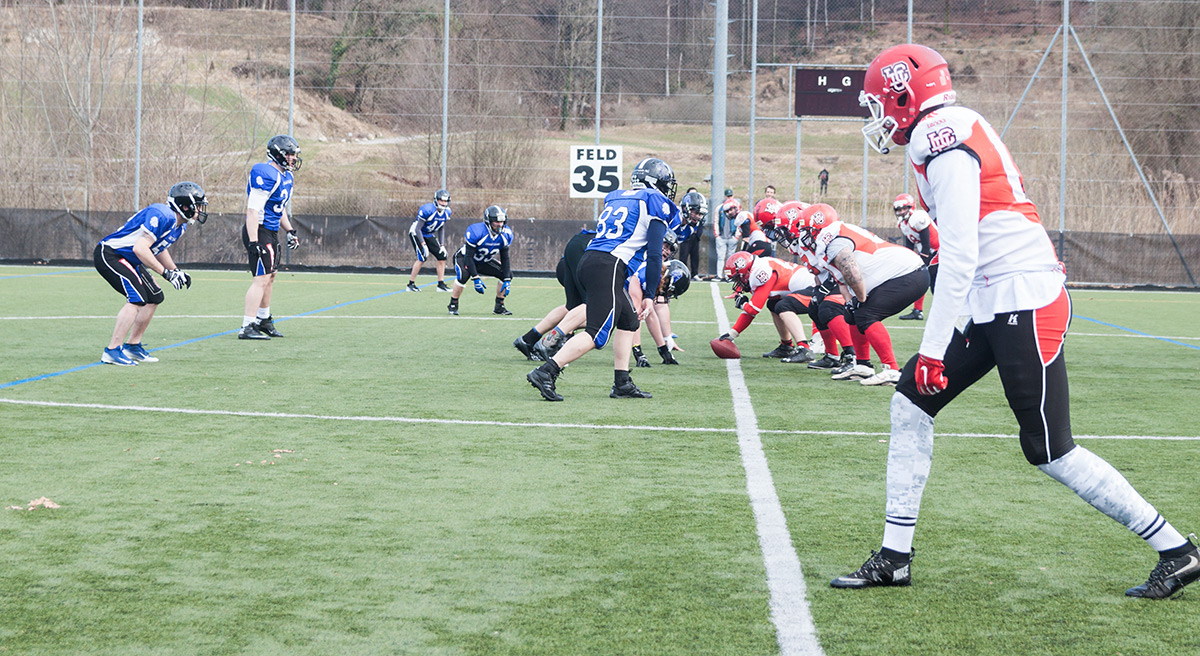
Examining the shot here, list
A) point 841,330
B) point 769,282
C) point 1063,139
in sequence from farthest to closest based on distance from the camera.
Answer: point 1063,139 → point 769,282 → point 841,330

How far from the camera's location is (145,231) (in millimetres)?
10805

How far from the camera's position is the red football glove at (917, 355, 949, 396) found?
4156 mm

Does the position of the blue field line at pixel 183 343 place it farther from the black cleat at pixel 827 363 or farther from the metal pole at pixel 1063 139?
the metal pole at pixel 1063 139

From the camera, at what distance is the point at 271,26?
107ft

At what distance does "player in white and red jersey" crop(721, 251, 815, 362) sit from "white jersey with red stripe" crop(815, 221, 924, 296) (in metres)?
1.32

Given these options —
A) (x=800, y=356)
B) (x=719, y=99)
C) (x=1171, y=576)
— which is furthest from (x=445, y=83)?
(x=1171, y=576)

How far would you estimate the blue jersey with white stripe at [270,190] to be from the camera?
43.7 feet

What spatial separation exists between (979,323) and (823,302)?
6897mm

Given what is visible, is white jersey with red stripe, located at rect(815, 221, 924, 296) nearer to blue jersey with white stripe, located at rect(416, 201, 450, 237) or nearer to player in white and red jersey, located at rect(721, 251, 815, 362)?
player in white and red jersey, located at rect(721, 251, 815, 362)

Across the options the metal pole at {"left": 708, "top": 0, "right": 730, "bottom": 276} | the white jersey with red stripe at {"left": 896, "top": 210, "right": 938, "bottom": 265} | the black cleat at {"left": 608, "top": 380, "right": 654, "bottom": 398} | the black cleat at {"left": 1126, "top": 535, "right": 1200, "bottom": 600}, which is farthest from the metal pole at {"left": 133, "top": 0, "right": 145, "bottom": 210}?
the black cleat at {"left": 1126, "top": 535, "right": 1200, "bottom": 600}

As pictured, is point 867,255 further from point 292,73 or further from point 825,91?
point 292,73

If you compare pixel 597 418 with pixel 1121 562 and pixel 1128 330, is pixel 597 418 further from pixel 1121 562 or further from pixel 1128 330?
pixel 1128 330

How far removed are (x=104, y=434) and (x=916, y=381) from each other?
520 cm

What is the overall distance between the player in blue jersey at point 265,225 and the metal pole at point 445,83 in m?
17.2
